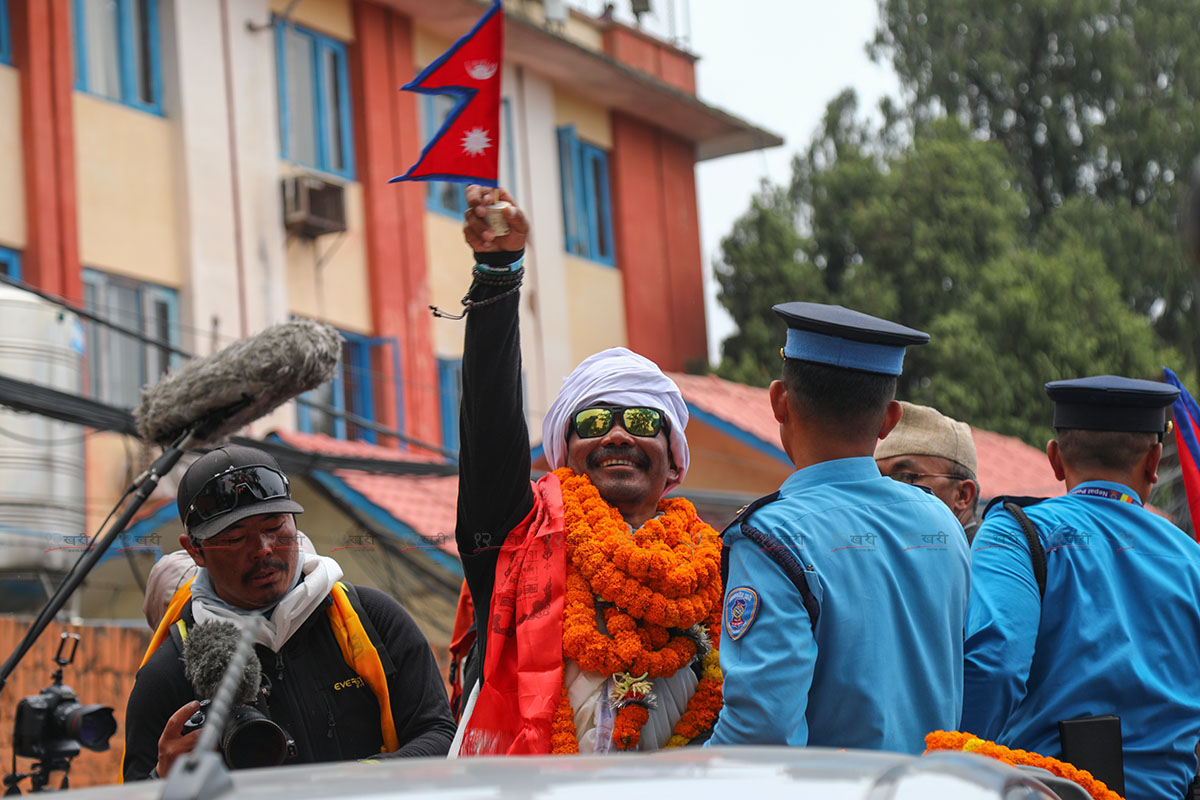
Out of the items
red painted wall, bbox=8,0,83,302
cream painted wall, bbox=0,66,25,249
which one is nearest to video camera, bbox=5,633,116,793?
red painted wall, bbox=8,0,83,302

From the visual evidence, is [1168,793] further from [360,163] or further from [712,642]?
[360,163]

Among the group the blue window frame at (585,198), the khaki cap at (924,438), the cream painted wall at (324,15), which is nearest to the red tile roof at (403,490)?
the cream painted wall at (324,15)

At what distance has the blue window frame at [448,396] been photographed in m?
14.5

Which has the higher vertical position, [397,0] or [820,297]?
[397,0]

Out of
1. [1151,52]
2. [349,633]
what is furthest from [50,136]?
[1151,52]

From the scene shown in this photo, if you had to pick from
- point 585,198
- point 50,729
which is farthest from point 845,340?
point 585,198

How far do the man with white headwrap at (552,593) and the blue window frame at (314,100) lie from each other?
423 inches

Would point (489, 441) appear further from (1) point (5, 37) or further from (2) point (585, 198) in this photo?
(2) point (585, 198)

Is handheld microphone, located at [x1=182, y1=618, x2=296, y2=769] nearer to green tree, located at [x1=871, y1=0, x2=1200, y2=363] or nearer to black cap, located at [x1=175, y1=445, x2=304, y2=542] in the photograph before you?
black cap, located at [x1=175, y1=445, x2=304, y2=542]

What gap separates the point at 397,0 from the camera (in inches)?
576

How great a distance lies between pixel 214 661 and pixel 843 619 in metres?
1.43

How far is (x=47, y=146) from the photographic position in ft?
37.3

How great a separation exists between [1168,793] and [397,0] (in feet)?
41.2

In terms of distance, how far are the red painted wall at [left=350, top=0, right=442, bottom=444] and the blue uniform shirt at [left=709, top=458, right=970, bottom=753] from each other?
1111 cm
